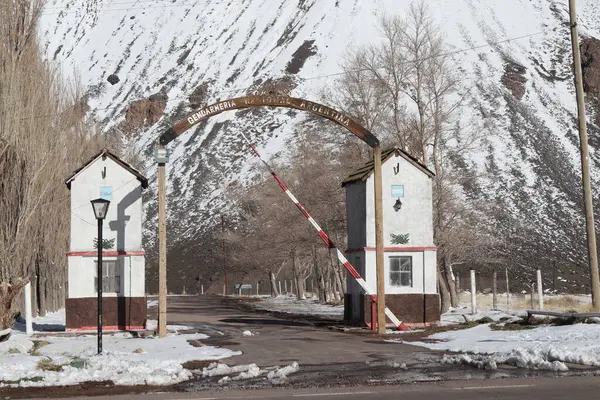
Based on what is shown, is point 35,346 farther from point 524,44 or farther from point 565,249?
point 524,44

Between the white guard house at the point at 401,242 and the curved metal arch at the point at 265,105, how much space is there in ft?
8.68

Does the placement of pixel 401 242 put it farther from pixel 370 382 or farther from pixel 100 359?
pixel 370 382

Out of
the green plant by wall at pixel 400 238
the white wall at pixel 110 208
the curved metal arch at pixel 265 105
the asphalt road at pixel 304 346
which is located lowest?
the asphalt road at pixel 304 346

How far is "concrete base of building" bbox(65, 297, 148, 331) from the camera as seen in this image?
3017 cm

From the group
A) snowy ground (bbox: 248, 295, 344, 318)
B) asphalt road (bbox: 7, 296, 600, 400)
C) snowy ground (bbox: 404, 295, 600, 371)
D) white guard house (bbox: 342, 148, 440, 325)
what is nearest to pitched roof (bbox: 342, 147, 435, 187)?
white guard house (bbox: 342, 148, 440, 325)

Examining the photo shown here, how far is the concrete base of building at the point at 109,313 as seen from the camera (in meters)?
30.2

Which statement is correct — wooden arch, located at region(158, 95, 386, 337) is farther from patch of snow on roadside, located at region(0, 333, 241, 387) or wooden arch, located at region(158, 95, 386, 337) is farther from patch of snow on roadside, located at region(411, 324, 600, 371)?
patch of snow on roadside, located at region(411, 324, 600, 371)

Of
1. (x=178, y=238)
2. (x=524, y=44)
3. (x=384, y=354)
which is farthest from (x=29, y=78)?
(x=524, y=44)

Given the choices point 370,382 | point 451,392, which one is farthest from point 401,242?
point 451,392

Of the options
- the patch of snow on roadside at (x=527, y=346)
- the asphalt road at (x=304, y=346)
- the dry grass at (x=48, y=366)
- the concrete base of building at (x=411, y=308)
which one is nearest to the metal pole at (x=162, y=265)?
the asphalt road at (x=304, y=346)

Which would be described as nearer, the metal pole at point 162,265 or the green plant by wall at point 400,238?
the metal pole at point 162,265

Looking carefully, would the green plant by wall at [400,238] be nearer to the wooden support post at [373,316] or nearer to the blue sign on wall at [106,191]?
the wooden support post at [373,316]

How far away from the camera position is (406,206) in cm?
3238

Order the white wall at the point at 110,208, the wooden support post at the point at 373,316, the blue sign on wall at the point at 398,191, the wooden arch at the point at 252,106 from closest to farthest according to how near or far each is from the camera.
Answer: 1. the wooden arch at the point at 252,106
2. the wooden support post at the point at 373,316
3. the white wall at the point at 110,208
4. the blue sign on wall at the point at 398,191
